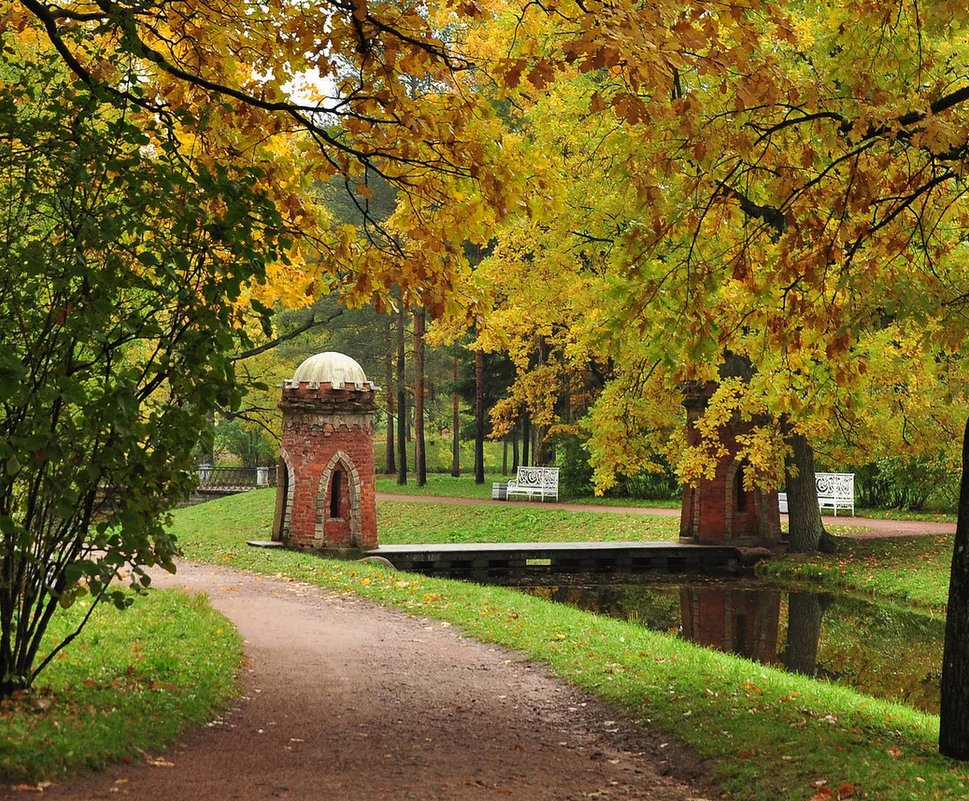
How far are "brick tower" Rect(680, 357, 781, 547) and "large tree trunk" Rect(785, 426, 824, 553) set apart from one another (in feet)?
2.79

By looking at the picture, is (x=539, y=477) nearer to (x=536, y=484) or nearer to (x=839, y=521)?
(x=536, y=484)

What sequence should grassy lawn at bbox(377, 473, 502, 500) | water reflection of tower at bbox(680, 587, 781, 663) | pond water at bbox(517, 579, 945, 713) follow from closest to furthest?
pond water at bbox(517, 579, 945, 713) → water reflection of tower at bbox(680, 587, 781, 663) → grassy lawn at bbox(377, 473, 502, 500)

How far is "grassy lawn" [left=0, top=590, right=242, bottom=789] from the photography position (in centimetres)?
559

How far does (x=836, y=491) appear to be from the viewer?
27109 mm

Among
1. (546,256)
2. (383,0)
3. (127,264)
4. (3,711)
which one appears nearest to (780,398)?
(383,0)

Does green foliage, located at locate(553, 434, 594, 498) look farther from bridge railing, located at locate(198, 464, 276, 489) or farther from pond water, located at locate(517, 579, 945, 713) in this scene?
bridge railing, located at locate(198, 464, 276, 489)

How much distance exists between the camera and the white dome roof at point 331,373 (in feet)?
64.6

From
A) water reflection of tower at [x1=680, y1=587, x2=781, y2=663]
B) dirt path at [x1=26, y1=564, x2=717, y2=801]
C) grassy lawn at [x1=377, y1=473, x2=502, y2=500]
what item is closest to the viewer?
dirt path at [x1=26, y1=564, x2=717, y2=801]

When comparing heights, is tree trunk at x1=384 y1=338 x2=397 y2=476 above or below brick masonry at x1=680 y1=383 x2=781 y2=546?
above

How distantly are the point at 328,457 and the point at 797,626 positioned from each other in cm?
931

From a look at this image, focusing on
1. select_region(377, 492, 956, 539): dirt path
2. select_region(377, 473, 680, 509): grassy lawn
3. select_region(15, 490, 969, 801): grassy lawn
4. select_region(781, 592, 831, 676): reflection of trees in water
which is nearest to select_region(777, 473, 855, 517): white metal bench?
select_region(377, 492, 956, 539): dirt path

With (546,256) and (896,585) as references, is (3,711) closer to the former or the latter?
(546,256)

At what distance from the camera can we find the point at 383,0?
6992 millimetres

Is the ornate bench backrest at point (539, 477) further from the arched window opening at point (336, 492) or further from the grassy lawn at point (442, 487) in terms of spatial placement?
the arched window opening at point (336, 492)
